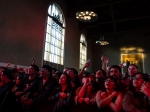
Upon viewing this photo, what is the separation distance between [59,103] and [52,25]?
587 cm

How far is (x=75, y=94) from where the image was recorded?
7.38 ft

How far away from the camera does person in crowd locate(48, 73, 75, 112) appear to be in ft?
6.82

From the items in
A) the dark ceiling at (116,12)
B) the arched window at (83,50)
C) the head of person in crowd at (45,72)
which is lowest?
the head of person in crowd at (45,72)

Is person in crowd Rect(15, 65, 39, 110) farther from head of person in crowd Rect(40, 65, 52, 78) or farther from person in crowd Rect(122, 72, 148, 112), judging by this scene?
person in crowd Rect(122, 72, 148, 112)

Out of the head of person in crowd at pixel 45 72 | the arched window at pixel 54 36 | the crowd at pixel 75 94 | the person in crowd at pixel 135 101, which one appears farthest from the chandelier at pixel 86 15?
the person in crowd at pixel 135 101

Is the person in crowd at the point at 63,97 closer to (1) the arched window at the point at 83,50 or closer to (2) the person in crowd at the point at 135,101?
(2) the person in crowd at the point at 135,101

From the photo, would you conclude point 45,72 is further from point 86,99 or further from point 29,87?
point 86,99

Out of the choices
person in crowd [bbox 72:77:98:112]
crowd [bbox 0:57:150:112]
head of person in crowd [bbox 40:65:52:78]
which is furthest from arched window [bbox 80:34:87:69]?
person in crowd [bbox 72:77:98:112]

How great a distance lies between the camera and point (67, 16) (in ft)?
29.7

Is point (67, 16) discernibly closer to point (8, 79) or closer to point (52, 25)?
point (52, 25)

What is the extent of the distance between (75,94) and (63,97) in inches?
8.8

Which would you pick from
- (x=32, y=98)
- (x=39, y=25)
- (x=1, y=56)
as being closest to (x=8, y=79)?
(x=32, y=98)

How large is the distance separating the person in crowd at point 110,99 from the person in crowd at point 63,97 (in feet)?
1.39

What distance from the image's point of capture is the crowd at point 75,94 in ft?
5.84
